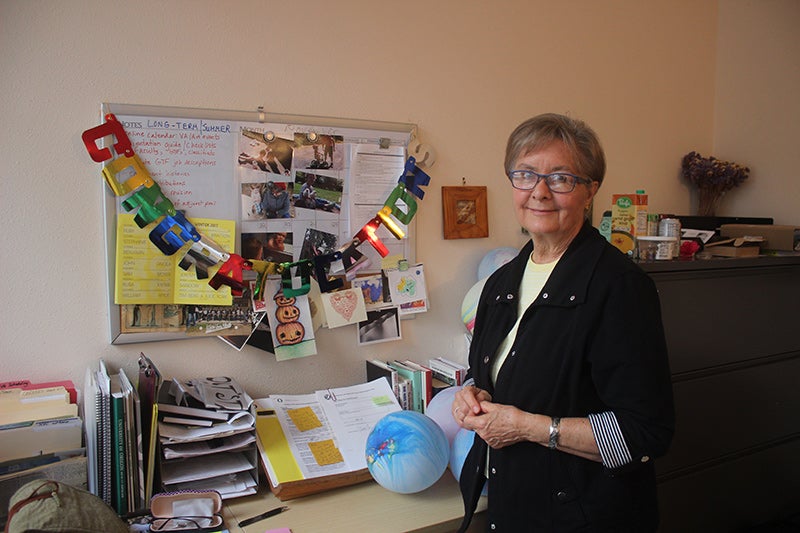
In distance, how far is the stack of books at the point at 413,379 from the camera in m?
1.84

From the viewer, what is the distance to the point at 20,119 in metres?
1.45

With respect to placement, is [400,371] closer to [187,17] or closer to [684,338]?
[684,338]

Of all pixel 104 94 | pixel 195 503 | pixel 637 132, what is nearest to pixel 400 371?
pixel 195 503

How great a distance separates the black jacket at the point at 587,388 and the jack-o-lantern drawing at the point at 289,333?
69 cm

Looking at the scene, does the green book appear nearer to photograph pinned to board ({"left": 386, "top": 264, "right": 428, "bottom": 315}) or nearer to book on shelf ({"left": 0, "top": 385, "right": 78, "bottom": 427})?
book on shelf ({"left": 0, "top": 385, "right": 78, "bottom": 427})

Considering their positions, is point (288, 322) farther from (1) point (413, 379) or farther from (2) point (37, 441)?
(2) point (37, 441)

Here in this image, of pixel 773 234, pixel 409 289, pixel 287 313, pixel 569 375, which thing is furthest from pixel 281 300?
pixel 773 234

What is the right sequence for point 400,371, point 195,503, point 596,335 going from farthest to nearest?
point 400,371 < point 195,503 < point 596,335

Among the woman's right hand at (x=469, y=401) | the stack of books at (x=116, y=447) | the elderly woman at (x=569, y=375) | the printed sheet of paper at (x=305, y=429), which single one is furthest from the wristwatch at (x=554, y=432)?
the stack of books at (x=116, y=447)

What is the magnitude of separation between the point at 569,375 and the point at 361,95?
3.71 ft

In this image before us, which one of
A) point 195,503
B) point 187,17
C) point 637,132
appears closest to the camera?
point 195,503

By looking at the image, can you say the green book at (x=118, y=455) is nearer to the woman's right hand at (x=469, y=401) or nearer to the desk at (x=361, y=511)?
the desk at (x=361, y=511)

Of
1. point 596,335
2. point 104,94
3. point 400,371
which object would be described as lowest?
point 400,371

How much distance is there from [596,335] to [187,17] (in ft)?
4.45
